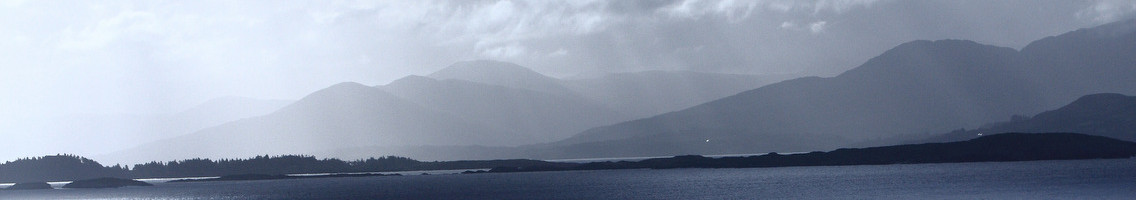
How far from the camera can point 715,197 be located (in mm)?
111688

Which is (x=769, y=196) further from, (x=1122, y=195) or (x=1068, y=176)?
(x=1068, y=176)

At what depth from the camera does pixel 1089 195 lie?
90.1 meters

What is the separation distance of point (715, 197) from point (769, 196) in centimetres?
505

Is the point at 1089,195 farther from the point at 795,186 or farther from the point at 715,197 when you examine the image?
the point at 795,186

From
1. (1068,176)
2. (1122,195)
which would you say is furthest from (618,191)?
(1122,195)

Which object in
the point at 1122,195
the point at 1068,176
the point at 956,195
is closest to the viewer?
the point at 1122,195

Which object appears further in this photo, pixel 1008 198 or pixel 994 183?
pixel 994 183

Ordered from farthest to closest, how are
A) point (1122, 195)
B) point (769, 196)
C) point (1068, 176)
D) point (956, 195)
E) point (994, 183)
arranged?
1. point (1068, 176)
2. point (994, 183)
3. point (769, 196)
4. point (956, 195)
5. point (1122, 195)

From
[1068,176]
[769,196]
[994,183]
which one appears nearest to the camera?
[769,196]

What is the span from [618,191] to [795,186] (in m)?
19.8

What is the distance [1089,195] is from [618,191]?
5576 centimetres

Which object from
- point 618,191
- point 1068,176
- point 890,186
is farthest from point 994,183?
point 618,191

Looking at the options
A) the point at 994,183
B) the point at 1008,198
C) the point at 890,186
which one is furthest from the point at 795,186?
the point at 1008,198

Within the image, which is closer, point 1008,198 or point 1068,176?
point 1008,198
